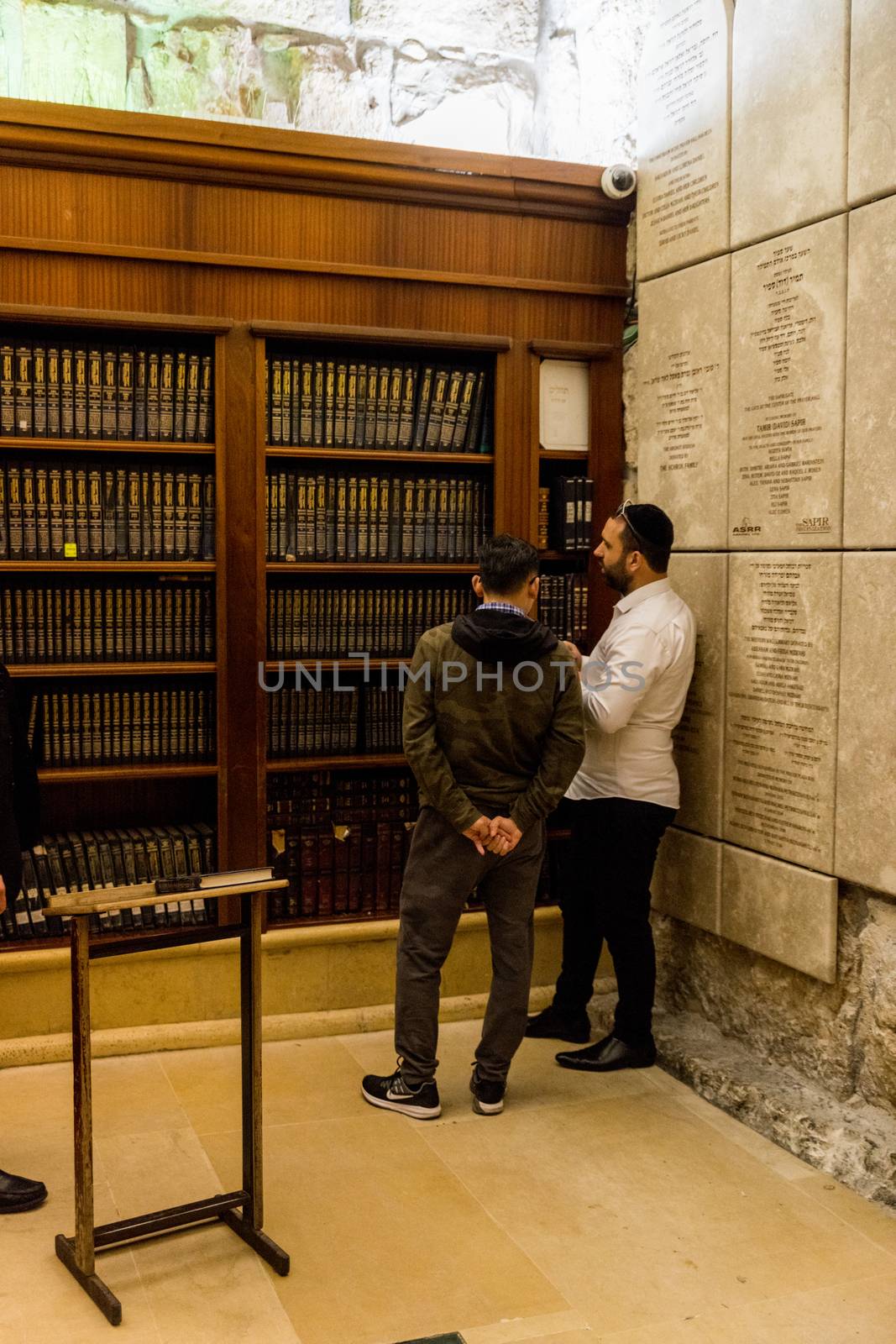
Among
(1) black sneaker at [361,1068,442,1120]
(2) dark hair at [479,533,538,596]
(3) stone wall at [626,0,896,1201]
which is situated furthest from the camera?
(1) black sneaker at [361,1068,442,1120]

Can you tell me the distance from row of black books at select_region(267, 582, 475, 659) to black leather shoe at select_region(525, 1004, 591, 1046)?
126 centimetres

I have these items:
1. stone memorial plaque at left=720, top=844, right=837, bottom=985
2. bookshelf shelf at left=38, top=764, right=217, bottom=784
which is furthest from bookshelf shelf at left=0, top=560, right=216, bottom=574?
stone memorial plaque at left=720, top=844, right=837, bottom=985

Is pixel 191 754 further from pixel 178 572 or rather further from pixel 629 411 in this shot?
pixel 629 411

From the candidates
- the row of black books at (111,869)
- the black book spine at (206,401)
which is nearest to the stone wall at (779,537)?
the black book spine at (206,401)

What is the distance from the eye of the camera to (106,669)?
12.2 ft

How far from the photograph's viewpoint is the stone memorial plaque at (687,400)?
362cm

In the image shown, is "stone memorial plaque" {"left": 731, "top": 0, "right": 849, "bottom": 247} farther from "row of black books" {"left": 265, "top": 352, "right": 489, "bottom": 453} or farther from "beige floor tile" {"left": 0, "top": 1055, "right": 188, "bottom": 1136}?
"beige floor tile" {"left": 0, "top": 1055, "right": 188, "bottom": 1136}

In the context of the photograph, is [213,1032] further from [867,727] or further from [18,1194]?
[867,727]

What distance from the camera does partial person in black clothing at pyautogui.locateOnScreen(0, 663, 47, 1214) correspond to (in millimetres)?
2686

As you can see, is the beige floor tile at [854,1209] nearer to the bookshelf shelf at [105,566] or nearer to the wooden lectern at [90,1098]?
the wooden lectern at [90,1098]

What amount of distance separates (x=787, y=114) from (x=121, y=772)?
8.74 ft

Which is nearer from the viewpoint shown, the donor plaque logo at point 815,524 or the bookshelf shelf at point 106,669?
the donor plaque logo at point 815,524

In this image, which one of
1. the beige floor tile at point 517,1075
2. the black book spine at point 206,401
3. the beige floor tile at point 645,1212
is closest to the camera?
the beige floor tile at point 645,1212

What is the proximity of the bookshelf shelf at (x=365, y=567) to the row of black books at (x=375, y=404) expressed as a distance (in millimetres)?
370
